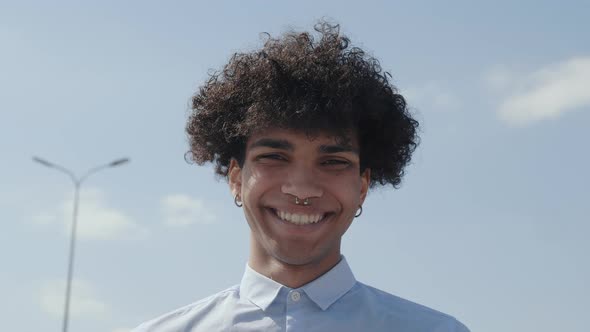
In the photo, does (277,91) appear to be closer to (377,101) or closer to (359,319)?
(377,101)

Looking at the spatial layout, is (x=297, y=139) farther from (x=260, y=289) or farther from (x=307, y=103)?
(x=260, y=289)

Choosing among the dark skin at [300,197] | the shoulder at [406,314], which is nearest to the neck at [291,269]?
the dark skin at [300,197]

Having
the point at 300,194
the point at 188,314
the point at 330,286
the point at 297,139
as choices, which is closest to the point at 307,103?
the point at 297,139

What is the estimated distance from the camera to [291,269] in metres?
4.28

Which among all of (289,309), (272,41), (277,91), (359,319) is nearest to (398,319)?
(359,319)

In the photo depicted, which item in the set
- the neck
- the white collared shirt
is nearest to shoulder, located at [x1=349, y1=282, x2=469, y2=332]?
the white collared shirt

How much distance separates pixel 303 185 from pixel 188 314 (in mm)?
796

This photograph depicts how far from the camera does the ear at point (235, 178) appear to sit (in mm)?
4453

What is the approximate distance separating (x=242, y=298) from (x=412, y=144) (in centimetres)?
126

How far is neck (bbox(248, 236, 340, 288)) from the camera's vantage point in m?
4.28

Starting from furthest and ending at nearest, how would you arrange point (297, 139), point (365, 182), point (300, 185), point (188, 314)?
point (365, 182) → point (188, 314) → point (297, 139) → point (300, 185)

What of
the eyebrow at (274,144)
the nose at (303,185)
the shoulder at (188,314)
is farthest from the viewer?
the shoulder at (188,314)

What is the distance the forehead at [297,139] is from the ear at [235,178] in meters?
0.17

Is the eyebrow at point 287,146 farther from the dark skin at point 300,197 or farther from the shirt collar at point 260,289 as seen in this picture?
the shirt collar at point 260,289
